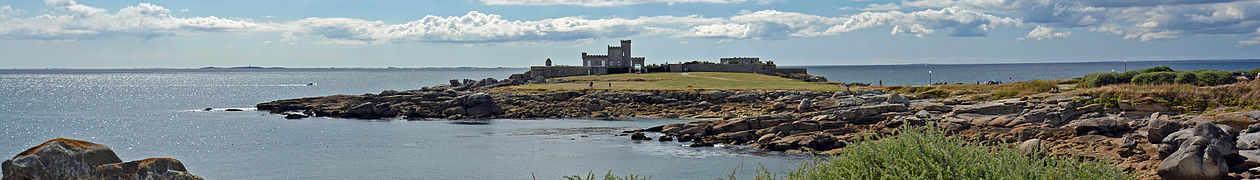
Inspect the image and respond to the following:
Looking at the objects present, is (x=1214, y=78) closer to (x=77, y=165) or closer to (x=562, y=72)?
(x=77, y=165)

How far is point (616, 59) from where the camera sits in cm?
10744

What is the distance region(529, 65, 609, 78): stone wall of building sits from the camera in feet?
324

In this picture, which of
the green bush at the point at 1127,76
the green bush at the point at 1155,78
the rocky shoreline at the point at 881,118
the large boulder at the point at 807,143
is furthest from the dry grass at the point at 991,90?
the large boulder at the point at 807,143

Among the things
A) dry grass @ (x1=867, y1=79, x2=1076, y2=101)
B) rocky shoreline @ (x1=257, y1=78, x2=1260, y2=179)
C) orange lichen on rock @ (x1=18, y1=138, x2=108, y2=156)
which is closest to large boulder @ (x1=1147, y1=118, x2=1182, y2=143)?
rocky shoreline @ (x1=257, y1=78, x2=1260, y2=179)

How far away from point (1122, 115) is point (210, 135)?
4218cm

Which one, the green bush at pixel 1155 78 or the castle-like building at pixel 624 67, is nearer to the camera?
the green bush at pixel 1155 78

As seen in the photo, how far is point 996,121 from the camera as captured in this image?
117 ft

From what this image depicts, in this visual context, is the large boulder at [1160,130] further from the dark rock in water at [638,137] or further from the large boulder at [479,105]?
the large boulder at [479,105]

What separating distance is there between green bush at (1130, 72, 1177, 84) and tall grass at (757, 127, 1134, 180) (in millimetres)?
38842

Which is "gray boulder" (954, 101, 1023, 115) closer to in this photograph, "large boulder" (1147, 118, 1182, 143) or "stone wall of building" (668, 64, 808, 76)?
"large boulder" (1147, 118, 1182, 143)

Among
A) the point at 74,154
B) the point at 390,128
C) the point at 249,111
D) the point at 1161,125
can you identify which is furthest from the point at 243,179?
the point at 249,111

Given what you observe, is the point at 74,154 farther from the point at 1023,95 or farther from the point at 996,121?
the point at 1023,95

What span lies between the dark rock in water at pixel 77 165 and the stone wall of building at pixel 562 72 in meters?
81.6

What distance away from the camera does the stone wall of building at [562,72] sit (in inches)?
3885
